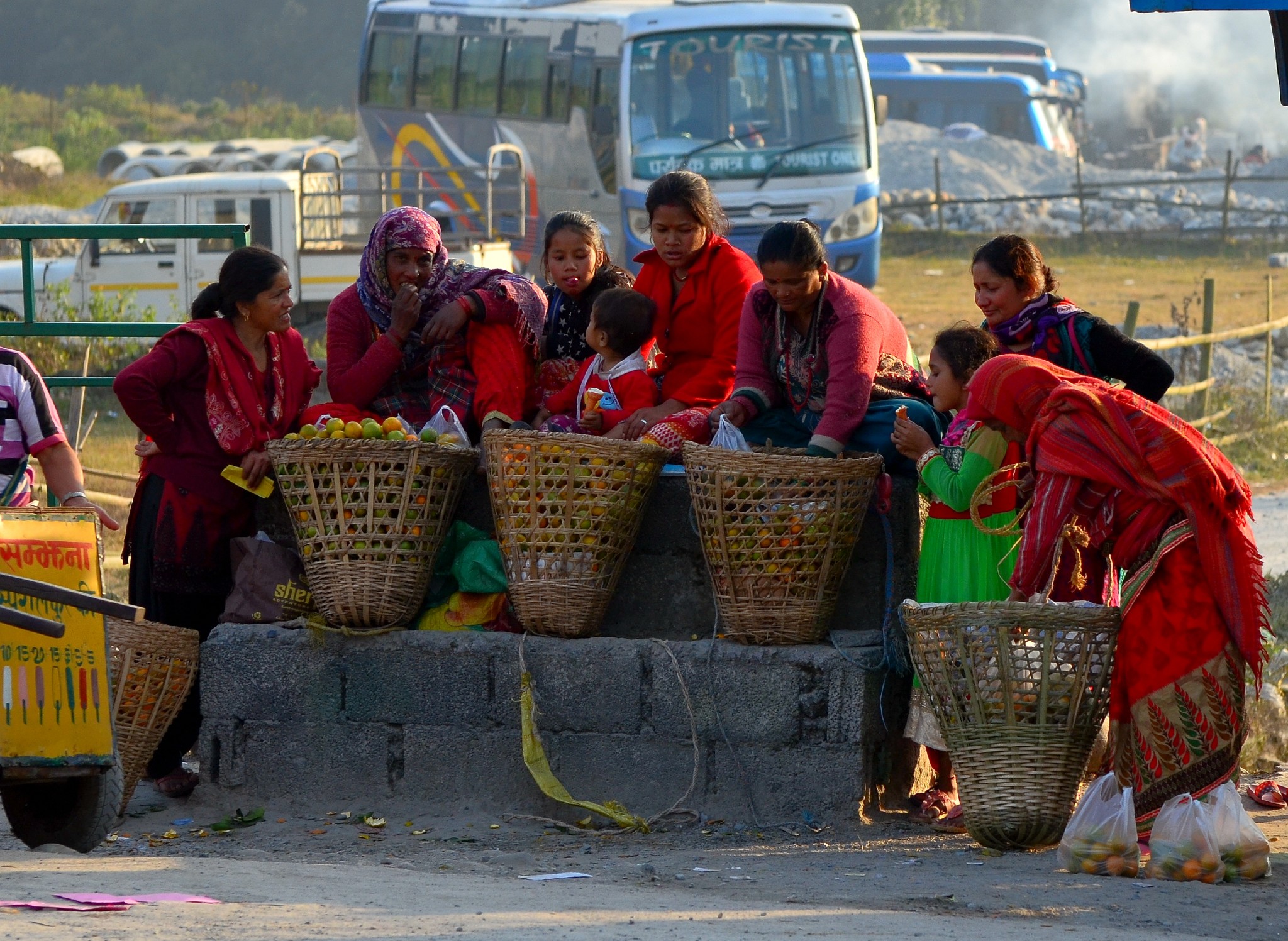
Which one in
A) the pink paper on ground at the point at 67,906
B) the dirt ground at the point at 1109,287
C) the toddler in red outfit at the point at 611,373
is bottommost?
the pink paper on ground at the point at 67,906

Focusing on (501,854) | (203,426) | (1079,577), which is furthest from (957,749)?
(203,426)

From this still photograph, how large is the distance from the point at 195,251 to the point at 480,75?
5.26 metres

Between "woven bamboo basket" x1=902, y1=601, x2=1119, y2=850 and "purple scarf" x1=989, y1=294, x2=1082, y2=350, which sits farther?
"purple scarf" x1=989, y1=294, x2=1082, y2=350

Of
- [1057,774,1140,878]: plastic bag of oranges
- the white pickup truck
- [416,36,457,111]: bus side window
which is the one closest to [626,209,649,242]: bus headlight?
the white pickup truck

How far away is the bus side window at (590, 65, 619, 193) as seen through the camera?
54.2 feet

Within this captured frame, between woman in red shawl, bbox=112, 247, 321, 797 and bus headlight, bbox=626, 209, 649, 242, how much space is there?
11.3 m

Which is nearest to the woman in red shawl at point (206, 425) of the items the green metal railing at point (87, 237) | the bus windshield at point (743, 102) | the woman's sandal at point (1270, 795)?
the green metal railing at point (87, 237)

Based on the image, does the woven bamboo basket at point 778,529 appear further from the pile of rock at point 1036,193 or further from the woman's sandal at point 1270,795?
the pile of rock at point 1036,193

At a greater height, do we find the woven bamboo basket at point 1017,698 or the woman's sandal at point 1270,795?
the woven bamboo basket at point 1017,698

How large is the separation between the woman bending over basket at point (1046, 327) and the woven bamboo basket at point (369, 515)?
1.55 meters

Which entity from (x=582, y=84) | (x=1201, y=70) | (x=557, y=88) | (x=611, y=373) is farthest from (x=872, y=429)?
(x=1201, y=70)

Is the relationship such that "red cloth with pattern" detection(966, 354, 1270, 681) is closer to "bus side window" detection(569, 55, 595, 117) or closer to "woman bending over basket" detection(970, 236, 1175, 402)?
"woman bending over basket" detection(970, 236, 1175, 402)

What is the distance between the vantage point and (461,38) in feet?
61.9

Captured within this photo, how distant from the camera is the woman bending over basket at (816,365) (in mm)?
4406
